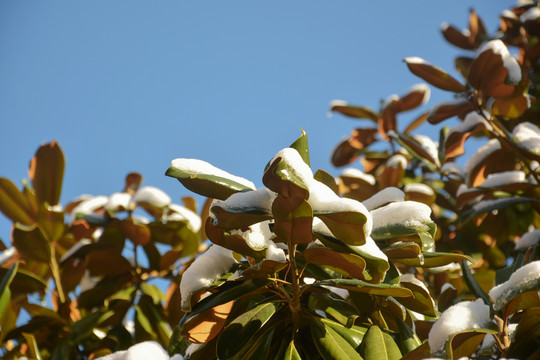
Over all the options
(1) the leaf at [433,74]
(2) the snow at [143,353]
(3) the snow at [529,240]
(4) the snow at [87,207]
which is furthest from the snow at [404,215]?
(4) the snow at [87,207]

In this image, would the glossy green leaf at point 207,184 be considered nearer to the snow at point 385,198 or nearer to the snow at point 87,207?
the snow at point 385,198

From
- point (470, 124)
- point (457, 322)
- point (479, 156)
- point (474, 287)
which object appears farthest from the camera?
point (479, 156)

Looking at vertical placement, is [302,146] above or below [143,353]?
above

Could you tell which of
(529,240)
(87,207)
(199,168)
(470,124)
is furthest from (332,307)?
(87,207)

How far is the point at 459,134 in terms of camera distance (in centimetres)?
195

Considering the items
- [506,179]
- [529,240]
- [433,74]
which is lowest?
[529,240]

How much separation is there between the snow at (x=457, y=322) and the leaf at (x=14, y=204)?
1690mm

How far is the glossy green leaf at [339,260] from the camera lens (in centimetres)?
100

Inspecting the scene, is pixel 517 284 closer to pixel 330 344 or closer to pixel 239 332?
pixel 330 344

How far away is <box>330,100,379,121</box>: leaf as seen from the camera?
107 inches

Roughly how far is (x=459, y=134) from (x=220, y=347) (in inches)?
49.8

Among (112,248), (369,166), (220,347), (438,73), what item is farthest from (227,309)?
(369,166)

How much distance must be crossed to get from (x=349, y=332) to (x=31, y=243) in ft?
4.18

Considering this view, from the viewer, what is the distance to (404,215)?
1.09 meters
